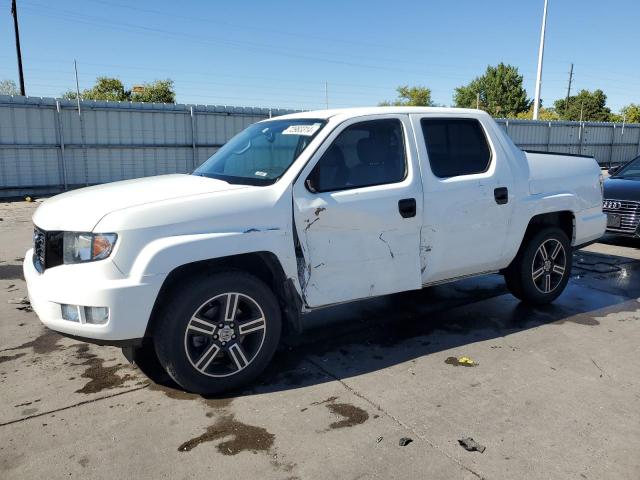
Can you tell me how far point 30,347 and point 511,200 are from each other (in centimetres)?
433

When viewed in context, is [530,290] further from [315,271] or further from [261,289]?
[261,289]

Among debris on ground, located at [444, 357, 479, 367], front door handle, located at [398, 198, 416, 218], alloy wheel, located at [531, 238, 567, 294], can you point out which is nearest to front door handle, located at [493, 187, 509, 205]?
alloy wheel, located at [531, 238, 567, 294]

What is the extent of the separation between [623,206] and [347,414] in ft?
22.1

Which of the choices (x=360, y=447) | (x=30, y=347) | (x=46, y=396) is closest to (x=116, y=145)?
(x=30, y=347)

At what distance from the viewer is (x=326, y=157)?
3.90m

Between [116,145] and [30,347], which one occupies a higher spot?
[116,145]

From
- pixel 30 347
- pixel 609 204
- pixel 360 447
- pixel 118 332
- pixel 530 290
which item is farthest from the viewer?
pixel 609 204

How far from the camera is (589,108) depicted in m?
81.8

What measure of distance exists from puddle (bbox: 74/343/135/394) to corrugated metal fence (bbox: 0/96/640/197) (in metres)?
13.1

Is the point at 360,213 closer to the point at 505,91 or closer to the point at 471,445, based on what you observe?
the point at 471,445


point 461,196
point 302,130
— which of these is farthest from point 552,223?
point 302,130

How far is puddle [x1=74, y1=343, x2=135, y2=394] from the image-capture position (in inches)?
148

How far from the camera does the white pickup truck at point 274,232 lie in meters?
3.25

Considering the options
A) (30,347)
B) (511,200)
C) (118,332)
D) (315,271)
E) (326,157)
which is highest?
(326,157)
